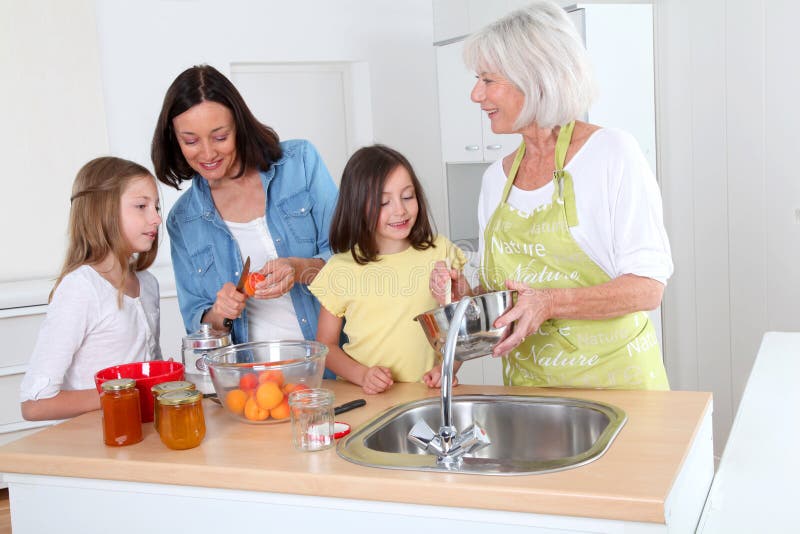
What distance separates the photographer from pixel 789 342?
2.21 m

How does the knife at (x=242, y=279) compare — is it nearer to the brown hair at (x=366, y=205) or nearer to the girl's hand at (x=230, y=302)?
the girl's hand at (x=230, y=302)

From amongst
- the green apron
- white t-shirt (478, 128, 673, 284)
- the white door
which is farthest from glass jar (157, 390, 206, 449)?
the white door

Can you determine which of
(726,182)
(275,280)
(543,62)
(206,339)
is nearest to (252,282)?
(275,280)

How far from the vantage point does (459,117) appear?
4.31m

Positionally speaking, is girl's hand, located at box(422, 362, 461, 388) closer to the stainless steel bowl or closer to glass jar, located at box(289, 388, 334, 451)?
the stainless steel bowl

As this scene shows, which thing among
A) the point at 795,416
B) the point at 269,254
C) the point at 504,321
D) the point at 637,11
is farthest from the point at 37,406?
the point at 637,11

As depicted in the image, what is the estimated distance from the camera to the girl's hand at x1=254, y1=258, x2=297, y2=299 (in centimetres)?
192

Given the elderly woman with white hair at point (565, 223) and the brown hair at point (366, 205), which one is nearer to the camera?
the elderly woman with white hair at point (565, 223)

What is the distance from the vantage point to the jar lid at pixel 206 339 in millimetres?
1854

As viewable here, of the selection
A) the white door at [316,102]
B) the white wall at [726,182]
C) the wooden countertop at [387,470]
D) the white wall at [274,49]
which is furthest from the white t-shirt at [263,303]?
the white door at [316,102]

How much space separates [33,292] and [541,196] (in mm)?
2568

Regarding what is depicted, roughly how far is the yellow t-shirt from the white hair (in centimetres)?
45

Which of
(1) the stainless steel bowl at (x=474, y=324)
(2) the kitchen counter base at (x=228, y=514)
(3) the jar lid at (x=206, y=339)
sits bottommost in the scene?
(2) the kitchen counter base at (x=228, y=514)

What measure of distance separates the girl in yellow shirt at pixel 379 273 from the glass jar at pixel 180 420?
467 mm
